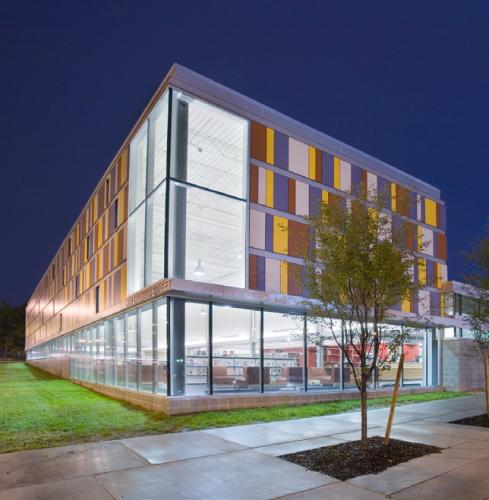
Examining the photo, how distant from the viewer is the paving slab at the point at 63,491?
6.77 meters

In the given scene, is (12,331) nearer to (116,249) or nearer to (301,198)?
(116,249)

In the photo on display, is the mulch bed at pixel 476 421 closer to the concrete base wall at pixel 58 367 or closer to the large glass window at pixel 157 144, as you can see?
the large glass window at pixel 157 144

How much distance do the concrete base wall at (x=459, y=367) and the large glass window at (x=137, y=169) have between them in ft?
50.2

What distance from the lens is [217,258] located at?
1959 centimetres

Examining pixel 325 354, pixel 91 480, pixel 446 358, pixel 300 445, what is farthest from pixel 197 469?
pixel 446 358

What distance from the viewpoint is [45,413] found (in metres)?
14.7

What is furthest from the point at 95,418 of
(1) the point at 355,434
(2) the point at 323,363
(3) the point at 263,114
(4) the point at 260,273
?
(3) the point at 263,114

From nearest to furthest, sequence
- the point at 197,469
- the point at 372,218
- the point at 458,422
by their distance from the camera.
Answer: the point at 197,469
the point at 372,218
the point at 458,422

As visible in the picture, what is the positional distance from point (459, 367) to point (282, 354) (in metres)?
9.77

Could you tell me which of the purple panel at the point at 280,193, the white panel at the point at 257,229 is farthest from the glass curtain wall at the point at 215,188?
the purple panel at the point at 280,193

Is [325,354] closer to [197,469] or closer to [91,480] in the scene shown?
[197,469]

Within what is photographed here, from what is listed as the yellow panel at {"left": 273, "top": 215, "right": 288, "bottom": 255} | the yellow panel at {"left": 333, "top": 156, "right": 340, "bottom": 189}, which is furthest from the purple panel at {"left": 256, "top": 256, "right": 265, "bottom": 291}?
the yellow panel at {"left": 333, "top": 156, "right": 340, "bottom": 189}

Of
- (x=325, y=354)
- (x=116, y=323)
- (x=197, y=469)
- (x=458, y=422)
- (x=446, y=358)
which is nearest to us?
(x=197, y=469)

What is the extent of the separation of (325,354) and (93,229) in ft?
48.2
